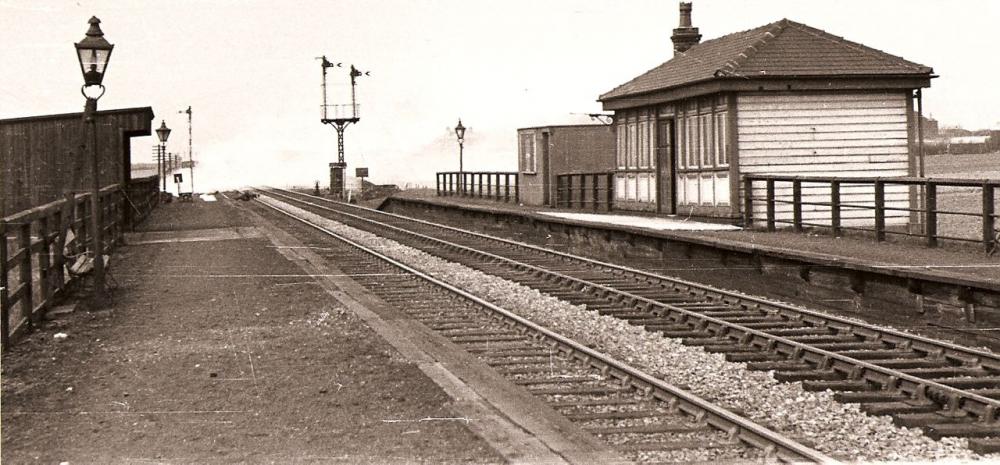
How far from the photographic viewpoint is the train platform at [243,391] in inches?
246

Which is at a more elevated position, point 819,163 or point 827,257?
point 819,163

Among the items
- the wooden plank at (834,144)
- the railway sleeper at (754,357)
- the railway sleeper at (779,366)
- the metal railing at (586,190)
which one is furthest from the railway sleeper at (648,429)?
the metal railing at (586,190)

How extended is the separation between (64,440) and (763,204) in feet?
52.4

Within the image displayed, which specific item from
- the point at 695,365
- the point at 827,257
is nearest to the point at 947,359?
the point at 695,365

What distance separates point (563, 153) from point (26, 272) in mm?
22884

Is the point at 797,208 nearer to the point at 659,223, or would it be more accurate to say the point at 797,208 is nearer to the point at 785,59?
the point at 659,223

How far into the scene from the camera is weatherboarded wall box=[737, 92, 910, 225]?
20.5 m

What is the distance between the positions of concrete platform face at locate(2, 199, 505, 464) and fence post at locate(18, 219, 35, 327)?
0.30m

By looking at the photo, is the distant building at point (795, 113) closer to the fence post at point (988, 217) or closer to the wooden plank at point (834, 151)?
the wooden plank at point (834, 151)

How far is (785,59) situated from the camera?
21.1m

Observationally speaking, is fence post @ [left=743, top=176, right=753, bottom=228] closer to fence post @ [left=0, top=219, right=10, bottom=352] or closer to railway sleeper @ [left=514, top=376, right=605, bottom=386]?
railway sleeper @ [left=514, top=376, right=605, bottom=386]

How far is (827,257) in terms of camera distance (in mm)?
13055

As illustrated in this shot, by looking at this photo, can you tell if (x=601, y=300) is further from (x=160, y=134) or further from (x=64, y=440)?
(x=160, y=134)

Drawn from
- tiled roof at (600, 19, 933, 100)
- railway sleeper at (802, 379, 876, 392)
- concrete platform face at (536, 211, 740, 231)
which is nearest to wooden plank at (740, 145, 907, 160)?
tiled roof at (600, 19, 933, 100)
